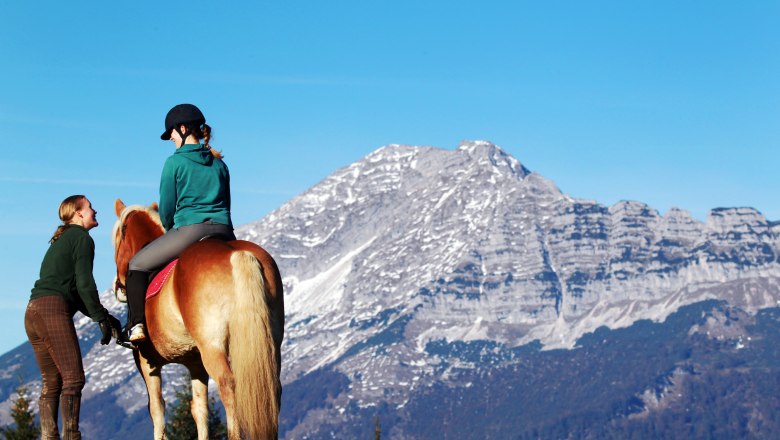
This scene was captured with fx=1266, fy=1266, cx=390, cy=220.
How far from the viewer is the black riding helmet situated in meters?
14.6

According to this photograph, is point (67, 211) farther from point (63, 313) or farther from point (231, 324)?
point (231, 324)

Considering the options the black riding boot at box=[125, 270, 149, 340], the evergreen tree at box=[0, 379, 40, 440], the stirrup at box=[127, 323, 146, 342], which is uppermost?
the evergreen tree at box=[0, 379, 40, 440]

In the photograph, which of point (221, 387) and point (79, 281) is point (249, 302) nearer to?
point (221, 387)

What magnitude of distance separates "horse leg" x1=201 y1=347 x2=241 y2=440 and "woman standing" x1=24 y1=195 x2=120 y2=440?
229 cm

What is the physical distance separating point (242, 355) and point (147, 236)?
11.2 feet

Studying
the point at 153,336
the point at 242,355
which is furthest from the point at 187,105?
the point at 242,355

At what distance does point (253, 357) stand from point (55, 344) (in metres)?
3.44

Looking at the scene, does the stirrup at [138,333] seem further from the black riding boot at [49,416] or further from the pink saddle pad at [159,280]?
the black riding boot at [49,416]

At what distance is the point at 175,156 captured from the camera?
46.4ft

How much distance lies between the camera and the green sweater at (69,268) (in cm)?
1454

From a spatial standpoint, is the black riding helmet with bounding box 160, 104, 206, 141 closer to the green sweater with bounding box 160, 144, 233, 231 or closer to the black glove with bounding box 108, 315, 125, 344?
the green sweater with bounding box 160, 144, 233, 231

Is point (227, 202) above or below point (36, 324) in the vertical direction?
above

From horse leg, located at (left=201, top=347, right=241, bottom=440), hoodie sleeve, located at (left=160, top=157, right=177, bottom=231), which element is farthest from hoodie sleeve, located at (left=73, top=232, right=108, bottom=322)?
horse leg, located at (left=201, top=347, right=241, bottom=440)

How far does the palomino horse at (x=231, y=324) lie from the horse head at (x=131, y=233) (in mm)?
1425
